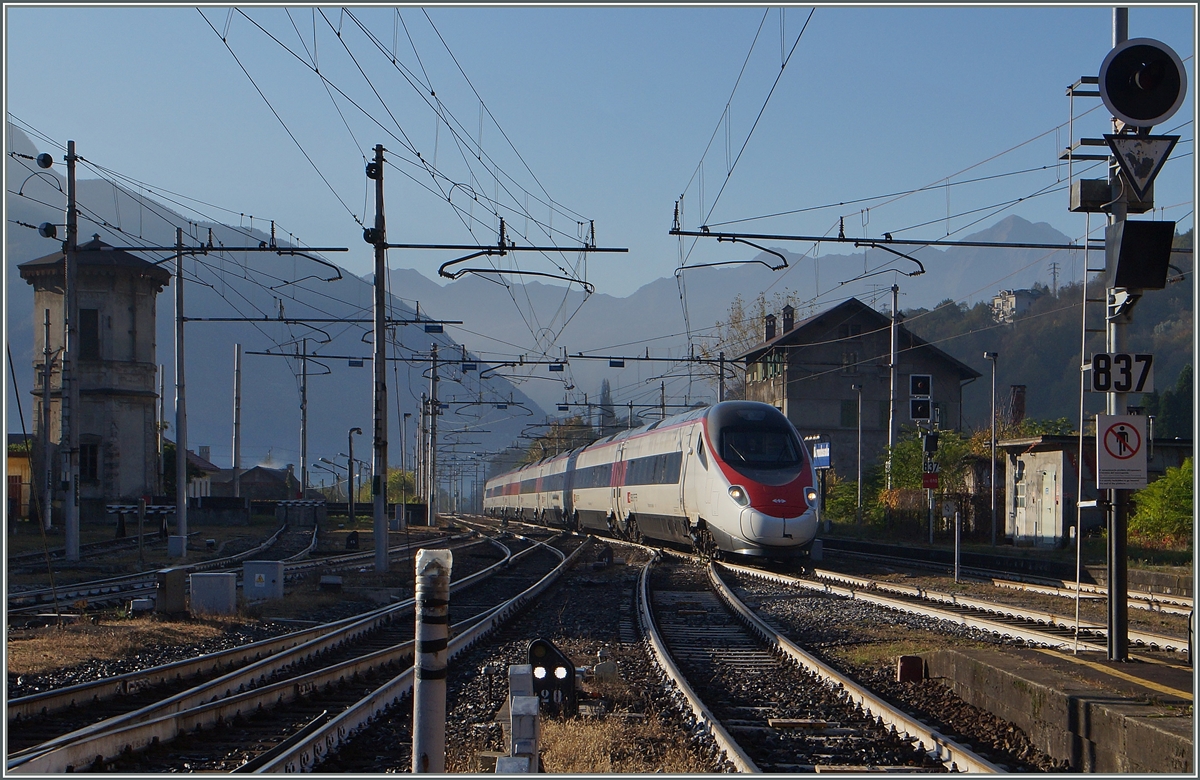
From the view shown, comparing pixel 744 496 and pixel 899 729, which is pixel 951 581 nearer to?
pixel 744 496

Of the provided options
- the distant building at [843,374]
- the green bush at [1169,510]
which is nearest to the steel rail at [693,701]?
the green bush at [1169,510]

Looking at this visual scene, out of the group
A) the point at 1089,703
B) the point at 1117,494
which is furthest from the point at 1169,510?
the point at 1089,703

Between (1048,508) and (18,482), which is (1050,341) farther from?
(18,482)

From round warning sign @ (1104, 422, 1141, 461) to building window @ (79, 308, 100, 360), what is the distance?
47.5m

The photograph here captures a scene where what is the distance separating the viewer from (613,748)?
7270 mm

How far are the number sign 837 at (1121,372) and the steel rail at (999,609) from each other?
3.33 m

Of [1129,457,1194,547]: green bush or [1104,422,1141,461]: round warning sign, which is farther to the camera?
[1129,457,1194,547]: green bush

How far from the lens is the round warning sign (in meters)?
9.52

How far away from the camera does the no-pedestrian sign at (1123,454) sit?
31.2 feet

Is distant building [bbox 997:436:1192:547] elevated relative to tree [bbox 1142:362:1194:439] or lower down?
lower down

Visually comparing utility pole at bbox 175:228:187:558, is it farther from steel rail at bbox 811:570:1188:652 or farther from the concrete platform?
the concrete platform

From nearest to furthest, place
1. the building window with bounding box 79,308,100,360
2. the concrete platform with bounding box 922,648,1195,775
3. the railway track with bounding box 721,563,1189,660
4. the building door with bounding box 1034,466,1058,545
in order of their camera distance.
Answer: the concrete platform with bounding box 922,648,1195,775
the railway track with bounding box 721,563,1189,660
the building door with bounding box 1034,466,1058,545
the building window with bounding box 79,308,100,360

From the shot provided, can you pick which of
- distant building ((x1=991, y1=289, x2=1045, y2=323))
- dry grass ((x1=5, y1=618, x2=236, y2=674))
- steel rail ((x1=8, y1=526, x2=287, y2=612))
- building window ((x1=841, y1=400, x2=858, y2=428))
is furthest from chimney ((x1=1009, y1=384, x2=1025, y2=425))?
distant building ((x1=991, y1=289, x2=1045, y2=323))

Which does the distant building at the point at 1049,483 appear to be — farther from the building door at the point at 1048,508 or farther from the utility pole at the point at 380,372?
the utility pole at the point at 380,372
